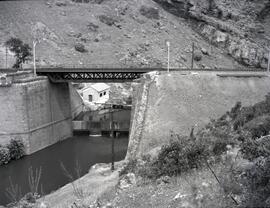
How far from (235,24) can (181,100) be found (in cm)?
5067

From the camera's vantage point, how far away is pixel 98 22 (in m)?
72.8

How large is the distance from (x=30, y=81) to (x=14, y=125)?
17.6ft

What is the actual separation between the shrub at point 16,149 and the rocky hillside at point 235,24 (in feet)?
171

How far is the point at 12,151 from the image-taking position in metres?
36.2

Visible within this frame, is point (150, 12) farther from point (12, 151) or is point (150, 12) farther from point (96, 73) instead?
point (12, 151)

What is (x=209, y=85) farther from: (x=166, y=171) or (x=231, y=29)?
(x=231, y=29)

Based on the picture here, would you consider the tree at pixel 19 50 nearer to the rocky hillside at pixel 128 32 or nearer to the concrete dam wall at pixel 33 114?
the rocky hillside at pixel 128 32

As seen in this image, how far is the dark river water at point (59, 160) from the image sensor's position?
30.0 m

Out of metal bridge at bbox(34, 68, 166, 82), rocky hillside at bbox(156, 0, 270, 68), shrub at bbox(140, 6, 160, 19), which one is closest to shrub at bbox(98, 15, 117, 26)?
shrub at bbox(140, 6, 160, 19)

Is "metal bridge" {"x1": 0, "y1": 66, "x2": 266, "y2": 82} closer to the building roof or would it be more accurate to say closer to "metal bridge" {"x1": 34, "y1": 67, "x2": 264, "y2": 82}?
"metal bridge" {"x1": 34, "y1": 67, "x2": 264, "y2": 82}

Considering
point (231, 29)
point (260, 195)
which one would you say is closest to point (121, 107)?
point (231, 29)

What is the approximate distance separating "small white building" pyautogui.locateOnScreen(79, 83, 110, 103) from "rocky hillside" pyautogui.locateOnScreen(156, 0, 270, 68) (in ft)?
107

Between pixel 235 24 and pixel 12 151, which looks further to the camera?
pixel 235 24

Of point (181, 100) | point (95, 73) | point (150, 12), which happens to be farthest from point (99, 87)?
point (150, 12)
